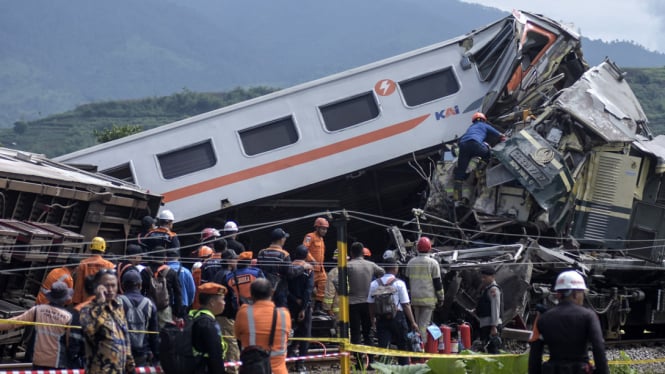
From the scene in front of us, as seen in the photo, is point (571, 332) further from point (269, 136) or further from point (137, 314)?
point (269, 136)

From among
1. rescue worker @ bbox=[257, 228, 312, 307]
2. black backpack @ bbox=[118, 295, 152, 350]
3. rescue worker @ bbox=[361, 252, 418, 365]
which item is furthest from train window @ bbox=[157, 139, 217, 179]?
black backpack @ bbox=[118, 295, 152, 350]

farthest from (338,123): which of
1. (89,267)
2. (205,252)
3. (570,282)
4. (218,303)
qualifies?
(570,282)

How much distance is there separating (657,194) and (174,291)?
24.2ft

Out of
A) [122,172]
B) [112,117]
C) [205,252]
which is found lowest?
[205,252]

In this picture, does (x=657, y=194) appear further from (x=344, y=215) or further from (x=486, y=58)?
(x=344, y=215)

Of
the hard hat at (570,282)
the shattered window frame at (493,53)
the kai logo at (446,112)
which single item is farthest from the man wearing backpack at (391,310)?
the shattered window frame at (493,53)

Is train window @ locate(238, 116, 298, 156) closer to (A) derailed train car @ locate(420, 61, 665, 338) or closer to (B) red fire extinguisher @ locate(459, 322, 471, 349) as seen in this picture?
(A) derailed train car @ locate(420, 61, 665, 338)

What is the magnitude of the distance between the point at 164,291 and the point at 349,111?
19.4 feet

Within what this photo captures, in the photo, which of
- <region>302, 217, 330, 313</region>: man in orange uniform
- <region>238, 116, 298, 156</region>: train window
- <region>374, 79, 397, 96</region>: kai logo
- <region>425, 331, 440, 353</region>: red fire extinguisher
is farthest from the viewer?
<region>374, 79, 397, 96</region>: kai logo

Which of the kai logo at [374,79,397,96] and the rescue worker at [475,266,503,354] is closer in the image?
the rescue worker at [475,266,503,354]

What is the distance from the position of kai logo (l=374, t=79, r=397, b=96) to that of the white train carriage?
16mm

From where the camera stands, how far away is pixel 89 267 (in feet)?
29.6

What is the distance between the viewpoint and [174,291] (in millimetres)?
9547

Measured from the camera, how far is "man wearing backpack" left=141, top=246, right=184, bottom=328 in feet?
30.7
